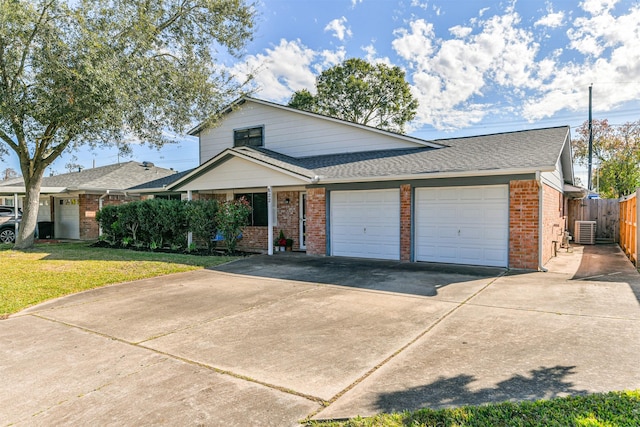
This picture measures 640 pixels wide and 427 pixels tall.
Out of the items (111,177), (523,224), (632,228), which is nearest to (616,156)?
(632,228)

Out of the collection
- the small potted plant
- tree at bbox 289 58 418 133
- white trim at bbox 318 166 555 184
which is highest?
tree at bbox 289 58 418 133

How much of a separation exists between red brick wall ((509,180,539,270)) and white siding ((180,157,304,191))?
6.01 meters

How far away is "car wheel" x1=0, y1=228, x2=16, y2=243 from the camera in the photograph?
17.3 meters

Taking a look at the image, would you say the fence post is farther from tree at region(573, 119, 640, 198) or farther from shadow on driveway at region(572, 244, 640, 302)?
tree at region(573, 119, 640, 198)

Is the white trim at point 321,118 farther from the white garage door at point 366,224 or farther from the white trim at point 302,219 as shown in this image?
the white trim at point 302,219

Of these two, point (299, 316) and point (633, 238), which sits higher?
point (633, 238)

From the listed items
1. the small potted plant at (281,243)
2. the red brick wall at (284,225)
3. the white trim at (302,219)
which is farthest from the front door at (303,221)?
the small potted plant at (281,243)

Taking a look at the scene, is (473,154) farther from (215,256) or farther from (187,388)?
(187,388)

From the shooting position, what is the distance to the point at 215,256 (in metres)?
12.5

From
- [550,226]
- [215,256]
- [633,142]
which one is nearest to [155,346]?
[215,256]

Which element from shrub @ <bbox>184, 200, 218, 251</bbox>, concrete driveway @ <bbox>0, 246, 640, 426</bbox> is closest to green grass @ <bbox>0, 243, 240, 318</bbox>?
concrete driveway @ <bbox>0, 246, 640, 426</bbox>

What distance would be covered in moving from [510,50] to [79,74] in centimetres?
1557

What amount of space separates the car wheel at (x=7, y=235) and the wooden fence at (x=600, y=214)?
26.3 meters

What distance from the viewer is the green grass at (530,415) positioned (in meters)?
2.71
